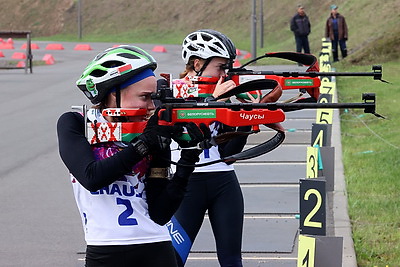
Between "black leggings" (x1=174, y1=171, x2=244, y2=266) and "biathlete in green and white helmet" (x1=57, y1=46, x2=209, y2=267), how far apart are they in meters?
1.72

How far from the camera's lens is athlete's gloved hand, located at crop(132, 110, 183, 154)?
3.92 m

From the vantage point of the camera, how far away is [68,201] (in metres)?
10.9

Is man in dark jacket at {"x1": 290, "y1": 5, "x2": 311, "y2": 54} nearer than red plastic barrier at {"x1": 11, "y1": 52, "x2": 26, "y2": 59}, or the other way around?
man in dark jacket at {"x1": 290, "y1": 5, "x2": 311, "y2": 54}

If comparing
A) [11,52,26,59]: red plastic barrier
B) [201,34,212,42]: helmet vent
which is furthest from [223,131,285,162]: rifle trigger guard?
[11,52,26,59]: red plastic barrier

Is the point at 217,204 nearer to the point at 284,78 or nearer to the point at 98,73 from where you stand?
the point at 284,78

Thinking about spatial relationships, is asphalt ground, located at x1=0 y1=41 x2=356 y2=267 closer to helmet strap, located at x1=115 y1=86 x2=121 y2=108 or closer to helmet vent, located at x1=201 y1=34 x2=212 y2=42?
helmet vent, located at x1=201 y1=34 x2=212 y2=42

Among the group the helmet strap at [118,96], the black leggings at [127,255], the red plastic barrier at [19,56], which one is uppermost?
the red plastic barrier at [19,56]

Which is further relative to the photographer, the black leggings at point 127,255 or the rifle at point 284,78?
the rifle at point 284,78

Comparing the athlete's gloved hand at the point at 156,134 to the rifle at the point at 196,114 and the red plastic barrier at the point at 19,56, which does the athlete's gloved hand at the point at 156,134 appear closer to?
the rifle at the point at 196,114

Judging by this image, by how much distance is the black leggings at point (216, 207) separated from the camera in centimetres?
593

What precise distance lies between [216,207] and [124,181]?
6.60 feet

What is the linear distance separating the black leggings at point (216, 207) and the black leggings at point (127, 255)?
174cm

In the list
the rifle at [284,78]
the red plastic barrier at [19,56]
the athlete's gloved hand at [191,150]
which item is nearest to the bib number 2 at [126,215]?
the athlete's gloved hand at [191,150]

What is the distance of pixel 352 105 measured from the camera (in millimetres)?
3834
